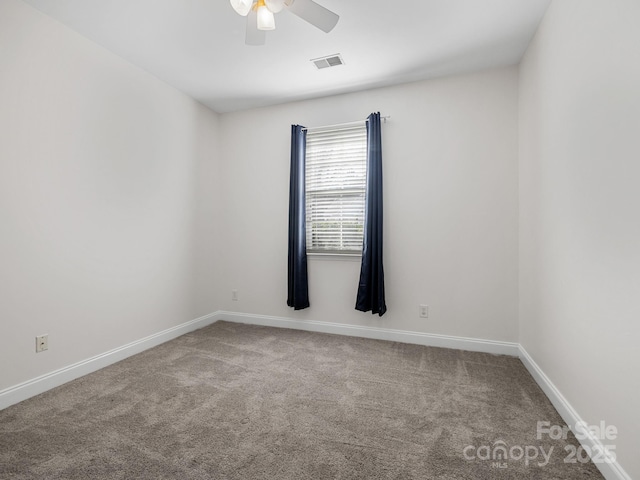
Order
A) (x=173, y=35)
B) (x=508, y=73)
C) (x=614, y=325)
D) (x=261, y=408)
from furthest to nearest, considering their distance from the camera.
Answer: (x=508, y=73), (x=173, y=35), (x=261, y=408), (x=614, y=325)

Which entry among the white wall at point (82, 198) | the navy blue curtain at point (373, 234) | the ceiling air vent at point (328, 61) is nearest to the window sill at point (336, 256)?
the navy blue curtain at point (373, 234)

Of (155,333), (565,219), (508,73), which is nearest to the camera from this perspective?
(565,219)

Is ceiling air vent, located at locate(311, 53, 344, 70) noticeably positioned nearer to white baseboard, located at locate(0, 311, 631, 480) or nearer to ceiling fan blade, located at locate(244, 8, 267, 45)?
ceiling fan blade, located at locate(244, 8, 267, 45)

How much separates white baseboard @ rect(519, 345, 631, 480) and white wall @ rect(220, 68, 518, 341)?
0.46m

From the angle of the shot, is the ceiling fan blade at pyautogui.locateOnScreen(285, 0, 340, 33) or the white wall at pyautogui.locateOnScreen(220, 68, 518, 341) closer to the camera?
the ceiling fan blade at pyautogui.locateOnScreen(285, 0, 340, 33)

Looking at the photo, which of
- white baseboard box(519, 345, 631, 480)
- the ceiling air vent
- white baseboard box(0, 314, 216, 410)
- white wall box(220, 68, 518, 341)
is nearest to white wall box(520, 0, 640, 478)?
white baseboard box(519, 345, 631, 480)

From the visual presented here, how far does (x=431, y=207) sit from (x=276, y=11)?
218 centimetres

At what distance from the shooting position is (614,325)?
140 centimetres

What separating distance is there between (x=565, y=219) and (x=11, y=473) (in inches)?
124

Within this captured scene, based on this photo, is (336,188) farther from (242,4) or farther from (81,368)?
(81,368)

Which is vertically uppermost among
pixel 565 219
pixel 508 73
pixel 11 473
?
pixel 508 73

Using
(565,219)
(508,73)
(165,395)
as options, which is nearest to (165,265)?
(165,395)

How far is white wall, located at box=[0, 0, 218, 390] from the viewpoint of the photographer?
211 cm

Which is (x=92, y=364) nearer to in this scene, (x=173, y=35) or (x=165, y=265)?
(x=165, y=265)
